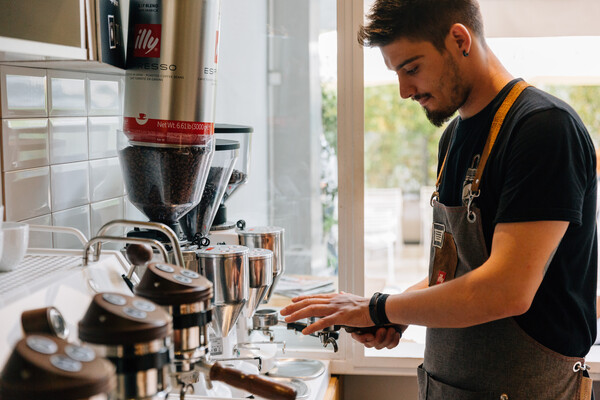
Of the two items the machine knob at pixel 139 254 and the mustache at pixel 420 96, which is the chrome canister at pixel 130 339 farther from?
the mustache at pixel 420 96

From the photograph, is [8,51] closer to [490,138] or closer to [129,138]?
[129,138]

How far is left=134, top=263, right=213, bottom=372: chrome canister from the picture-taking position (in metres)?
0.84

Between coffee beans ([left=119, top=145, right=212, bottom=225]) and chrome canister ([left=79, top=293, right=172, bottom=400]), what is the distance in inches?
24.6

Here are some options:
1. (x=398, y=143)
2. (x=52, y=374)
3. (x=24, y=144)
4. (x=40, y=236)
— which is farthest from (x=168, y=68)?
(x=398, y=143)

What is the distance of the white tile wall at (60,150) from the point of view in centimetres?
129

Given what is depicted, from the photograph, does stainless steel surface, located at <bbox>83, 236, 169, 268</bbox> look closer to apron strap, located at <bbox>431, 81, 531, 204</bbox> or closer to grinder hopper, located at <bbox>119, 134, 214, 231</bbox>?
grinder hopper, located at <bbox>119, 134, 214, 231</bbox>

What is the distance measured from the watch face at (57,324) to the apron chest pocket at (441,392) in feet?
2.82

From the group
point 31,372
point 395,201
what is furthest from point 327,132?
point 395,201

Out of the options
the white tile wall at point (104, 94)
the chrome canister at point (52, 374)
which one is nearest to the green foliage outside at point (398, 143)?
the white tile wall at point (104, 94)

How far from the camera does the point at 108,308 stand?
72 centimetres

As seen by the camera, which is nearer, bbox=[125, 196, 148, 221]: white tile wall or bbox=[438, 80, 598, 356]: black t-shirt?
bbox=[438, 80, 598, 356]: black t-shirt

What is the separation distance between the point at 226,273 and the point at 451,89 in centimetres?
56

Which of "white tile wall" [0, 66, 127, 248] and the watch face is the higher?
"white tile wall" [0, 66, 127, 248]

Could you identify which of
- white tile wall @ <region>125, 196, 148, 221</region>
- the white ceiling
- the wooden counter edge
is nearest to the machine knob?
white tile wall @ <region>125, 196, 148, 221</region>
